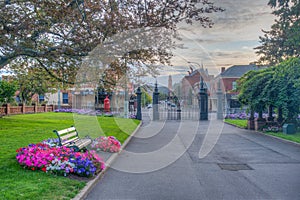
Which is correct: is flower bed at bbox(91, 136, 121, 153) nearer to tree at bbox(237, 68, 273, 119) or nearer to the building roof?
tree at bbox(237, 68, 273, 119)

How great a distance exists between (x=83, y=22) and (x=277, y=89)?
11414 mm

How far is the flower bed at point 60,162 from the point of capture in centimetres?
675

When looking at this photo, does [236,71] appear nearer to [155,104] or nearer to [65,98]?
[65,98]

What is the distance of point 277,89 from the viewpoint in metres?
16.7

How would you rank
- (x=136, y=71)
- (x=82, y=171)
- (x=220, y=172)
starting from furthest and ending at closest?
1. (x=136, y=71)
2. (x=220, y=172)
3. (x=82, y=171)

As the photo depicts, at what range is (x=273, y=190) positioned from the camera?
19.9 feet

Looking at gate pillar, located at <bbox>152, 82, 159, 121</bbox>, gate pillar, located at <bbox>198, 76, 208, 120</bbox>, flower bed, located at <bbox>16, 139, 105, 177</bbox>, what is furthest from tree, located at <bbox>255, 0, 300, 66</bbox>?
flower bed, located at <bbox>16, 139, 105, 177</bbox>

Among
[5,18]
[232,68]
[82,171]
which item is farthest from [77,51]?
[232,68]

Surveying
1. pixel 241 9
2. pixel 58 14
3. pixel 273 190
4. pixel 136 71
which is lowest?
pixel 273 190

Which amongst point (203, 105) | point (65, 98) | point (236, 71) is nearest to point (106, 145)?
point (203, 105)

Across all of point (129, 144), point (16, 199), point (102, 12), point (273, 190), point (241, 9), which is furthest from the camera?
point (241, 9)

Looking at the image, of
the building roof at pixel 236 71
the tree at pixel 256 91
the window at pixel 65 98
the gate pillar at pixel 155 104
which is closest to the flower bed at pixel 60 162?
the tree at pixel 256 91

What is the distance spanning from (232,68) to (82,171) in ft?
181

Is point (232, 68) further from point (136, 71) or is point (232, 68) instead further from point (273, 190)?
point (273, 190)
